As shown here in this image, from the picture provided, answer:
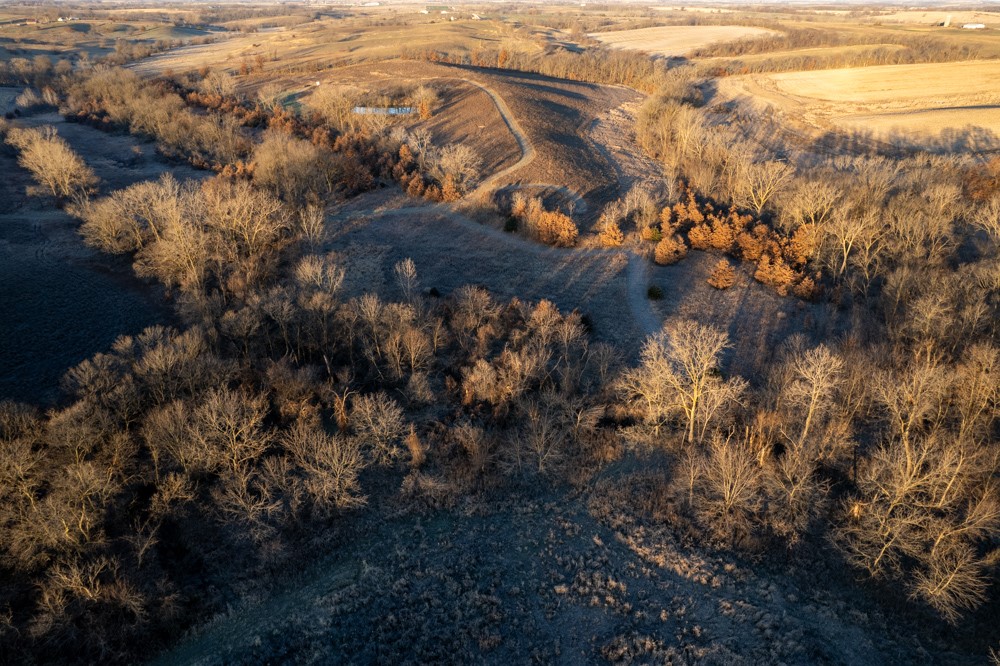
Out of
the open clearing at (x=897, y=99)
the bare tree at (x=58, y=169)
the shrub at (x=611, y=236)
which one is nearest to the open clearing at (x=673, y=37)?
the open clearing at (x=897, y=99)

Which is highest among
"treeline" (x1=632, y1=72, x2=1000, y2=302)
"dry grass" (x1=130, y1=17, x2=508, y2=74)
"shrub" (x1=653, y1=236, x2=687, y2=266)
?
"dry grass" (x1=130, y1=17, x2=508, y2=74)

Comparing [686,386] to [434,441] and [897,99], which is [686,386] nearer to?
[434,441]

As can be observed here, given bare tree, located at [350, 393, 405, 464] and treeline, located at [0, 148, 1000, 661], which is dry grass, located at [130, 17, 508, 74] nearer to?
treeline, located at [0, 148, 1000, 661]

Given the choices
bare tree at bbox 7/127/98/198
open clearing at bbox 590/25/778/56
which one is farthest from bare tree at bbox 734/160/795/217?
open clearing at bbox 590/25/778/56

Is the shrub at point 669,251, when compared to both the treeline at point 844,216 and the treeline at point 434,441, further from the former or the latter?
the treeline at point 434,441

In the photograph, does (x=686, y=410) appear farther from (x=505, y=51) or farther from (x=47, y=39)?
(x=47, y=39)

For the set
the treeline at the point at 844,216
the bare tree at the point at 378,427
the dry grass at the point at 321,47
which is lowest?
the bare tree at the point at 378,427
